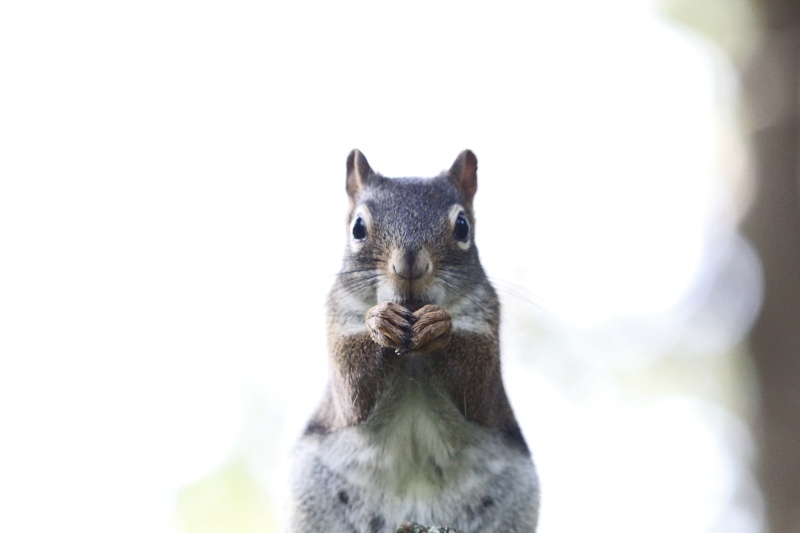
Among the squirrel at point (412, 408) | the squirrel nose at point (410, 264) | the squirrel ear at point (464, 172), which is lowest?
the squirrel at point (412, 408)

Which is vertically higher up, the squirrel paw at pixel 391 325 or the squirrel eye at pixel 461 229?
the squirrel eye at pixel 461 229

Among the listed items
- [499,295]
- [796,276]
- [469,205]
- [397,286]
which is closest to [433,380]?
[397,286]

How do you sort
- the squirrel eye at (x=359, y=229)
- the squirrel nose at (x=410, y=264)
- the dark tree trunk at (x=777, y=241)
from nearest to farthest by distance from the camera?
the squirrel nose at (x=410, y=264) < the squirrel eye at (x=359, y=229) < the dark tree trunk at (x=777, y=241)

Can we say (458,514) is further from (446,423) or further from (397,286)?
(397,286)

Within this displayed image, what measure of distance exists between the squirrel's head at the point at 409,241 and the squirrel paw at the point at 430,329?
26 cm

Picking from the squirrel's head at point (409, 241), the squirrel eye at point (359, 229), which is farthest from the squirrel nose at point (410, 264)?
the squirrel eye at point (359, 229)

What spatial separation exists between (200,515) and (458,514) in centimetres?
656

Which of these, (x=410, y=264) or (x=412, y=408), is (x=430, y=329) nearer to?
(x=410, y=264)

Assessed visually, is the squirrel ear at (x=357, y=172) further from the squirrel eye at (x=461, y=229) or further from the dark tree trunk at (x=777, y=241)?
the dark tree trunk at (x=777, y=241)

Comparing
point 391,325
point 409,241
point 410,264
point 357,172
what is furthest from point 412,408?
point 357,172

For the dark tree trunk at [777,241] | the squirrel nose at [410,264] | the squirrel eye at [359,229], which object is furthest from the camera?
the dark tree trunk at [777,241]

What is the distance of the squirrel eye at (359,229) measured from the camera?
465cm

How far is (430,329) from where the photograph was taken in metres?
3.94

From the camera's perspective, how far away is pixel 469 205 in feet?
16.9
